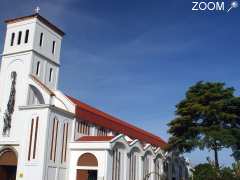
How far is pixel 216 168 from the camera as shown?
36531 millimetres

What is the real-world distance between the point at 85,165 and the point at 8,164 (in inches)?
333

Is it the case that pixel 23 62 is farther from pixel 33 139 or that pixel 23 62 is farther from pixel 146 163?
pixel 146 163

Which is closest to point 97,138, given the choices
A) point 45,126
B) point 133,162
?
point 45,126

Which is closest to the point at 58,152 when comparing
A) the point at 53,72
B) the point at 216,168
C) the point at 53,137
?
the point at 53,137

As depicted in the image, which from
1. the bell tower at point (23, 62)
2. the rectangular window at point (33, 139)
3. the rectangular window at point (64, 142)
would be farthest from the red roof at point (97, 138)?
the bell tower at point (23, 62)

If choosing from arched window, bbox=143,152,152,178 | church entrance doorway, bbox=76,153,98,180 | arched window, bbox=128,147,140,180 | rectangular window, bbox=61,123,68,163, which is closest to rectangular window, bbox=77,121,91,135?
rectangular window, bbox=61,123,68,163

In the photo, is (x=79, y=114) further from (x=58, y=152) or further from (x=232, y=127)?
(x=232, y=127)

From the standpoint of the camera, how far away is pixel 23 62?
43906mm

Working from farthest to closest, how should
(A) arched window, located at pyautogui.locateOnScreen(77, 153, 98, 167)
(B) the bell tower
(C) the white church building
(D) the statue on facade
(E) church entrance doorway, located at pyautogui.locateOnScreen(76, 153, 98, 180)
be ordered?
(B) the bell tower, (D) the statue on facade, (A) arched window, located at pyautogui.locateOnScreen(77, 153, 98, 167), (E) church entrance doorway, located at pyautogui.locateOnScreen(76, 153, 98, 180), (C) the white church building

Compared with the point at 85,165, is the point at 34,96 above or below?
above

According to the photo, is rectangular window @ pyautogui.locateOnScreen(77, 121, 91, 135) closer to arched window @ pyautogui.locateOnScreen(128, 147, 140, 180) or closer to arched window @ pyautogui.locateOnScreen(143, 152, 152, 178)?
arched window @ pyautogui.locateOnScreen(128, 147, 140, 180)

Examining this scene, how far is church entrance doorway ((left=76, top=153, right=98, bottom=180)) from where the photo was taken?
4075 cm

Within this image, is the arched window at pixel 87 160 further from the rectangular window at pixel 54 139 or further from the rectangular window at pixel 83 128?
the rectangular window at pixel 83 128

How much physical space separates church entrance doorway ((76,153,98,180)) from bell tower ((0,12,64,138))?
313 inches
